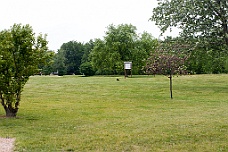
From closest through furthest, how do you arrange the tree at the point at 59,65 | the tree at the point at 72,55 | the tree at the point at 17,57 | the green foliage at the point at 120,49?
the tree at the point at 17,57, the green foliage at the point at 120,49, the tree at the point at 59,65, the tree at the point at 72,55

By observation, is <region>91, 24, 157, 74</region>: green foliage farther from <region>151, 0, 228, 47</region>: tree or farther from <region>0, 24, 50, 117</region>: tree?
<region>0, 24, 50, 117</region>: tree

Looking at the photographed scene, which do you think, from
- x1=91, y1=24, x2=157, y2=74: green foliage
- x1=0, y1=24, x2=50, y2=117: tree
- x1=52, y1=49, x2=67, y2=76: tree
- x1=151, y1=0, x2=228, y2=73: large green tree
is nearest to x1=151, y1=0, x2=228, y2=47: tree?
x1=151, y1=0, x2=228, y2=73: large green tree

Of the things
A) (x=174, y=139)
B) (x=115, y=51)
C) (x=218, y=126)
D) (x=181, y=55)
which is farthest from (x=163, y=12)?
(x=115, y=51)

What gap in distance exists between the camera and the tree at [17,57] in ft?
34.1

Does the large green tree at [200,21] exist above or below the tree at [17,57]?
above

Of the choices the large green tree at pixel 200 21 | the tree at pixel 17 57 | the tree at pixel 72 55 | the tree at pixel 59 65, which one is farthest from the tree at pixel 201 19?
the tree at pixel 72 55

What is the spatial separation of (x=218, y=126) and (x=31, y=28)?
6766 millimetres

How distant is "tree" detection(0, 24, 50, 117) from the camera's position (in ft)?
34.1

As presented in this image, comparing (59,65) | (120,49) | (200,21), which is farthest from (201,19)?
(59,65)

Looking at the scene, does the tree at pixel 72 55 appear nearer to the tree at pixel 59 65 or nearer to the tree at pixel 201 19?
the tree at pixel 59 65

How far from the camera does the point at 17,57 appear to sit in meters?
10.6

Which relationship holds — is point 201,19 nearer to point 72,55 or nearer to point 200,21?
point 200,21

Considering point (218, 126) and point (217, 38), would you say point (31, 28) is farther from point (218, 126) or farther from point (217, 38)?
point (217, 38)

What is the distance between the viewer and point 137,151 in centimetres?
608
